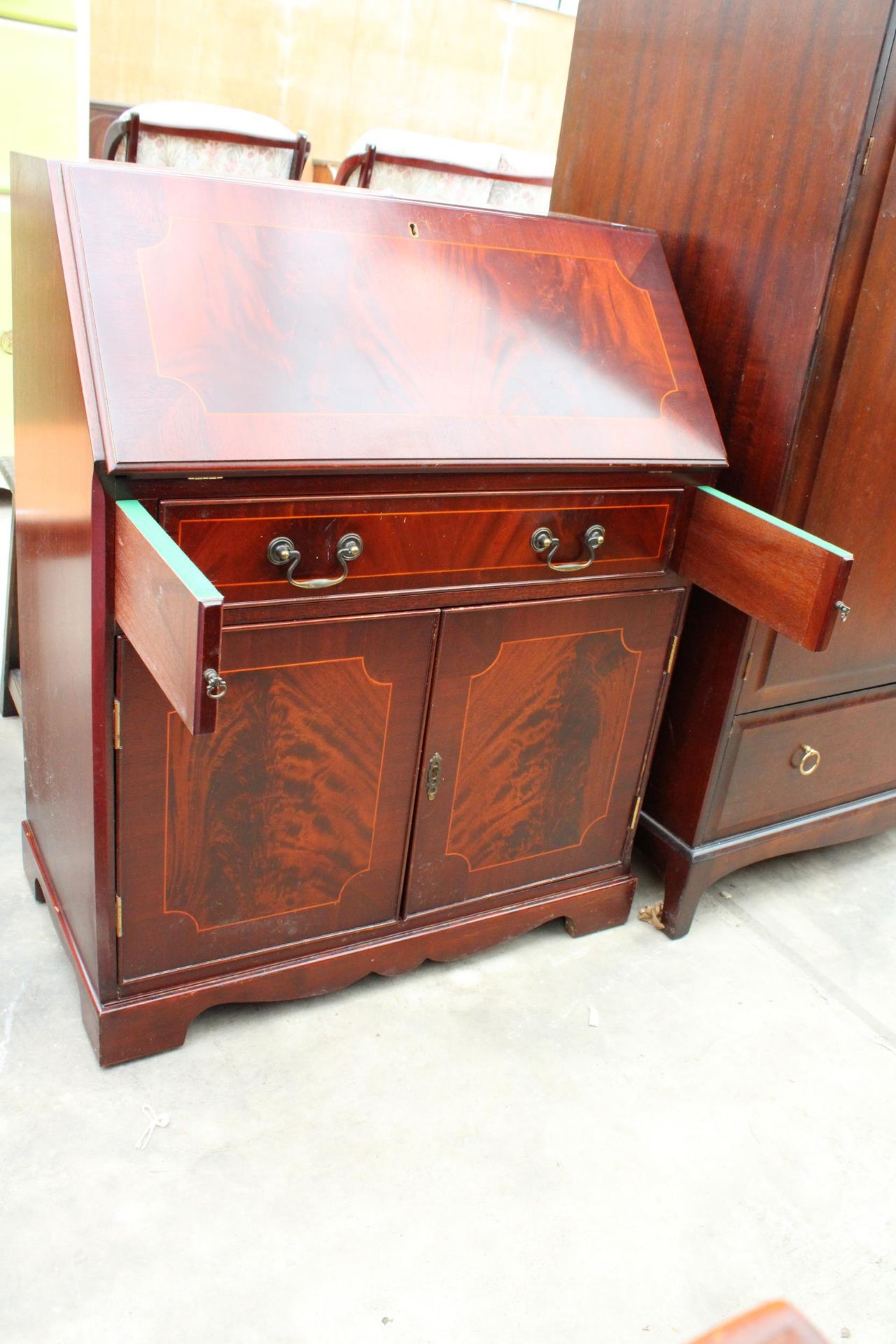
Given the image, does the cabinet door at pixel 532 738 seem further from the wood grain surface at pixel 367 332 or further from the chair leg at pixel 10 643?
the chair leg at pixel 10 643

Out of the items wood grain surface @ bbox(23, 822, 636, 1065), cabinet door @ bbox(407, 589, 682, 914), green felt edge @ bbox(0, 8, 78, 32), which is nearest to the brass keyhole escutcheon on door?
cabinet door @ bbox(407, 589, 682, 914)

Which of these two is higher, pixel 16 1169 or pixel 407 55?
pixel 407 55

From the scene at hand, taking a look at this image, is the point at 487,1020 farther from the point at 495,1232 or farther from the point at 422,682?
the point at 422,682

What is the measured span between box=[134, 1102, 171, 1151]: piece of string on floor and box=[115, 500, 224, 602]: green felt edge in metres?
0.80

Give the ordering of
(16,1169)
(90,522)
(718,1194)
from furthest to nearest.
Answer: (718,1194)
(16,1169)
(90,522)

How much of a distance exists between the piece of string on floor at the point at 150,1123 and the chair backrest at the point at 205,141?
2.54m

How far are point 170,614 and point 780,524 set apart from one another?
86cm

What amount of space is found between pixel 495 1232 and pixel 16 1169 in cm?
61

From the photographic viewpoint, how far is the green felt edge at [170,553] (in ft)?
3.19

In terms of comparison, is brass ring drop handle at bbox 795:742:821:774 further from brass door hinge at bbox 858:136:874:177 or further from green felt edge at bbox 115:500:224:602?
green felt edge at bbox 115:500:224:602

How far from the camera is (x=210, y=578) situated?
4.16 feet

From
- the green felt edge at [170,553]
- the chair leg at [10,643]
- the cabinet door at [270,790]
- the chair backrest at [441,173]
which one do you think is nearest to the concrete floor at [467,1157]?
the cabinet door at [270,790]

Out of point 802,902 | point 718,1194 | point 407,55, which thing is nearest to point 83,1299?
point 718,1194

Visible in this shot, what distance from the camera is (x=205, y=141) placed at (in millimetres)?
3215
